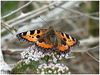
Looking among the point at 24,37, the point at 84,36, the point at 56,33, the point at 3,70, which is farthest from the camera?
the point at 84,36

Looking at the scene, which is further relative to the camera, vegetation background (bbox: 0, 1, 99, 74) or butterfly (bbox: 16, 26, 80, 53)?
vegetation background (bbox: 0, 1, 99, 74)

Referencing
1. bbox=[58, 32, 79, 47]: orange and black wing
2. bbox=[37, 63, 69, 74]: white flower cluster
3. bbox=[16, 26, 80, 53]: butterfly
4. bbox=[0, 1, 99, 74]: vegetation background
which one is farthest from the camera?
bbox=[0, 1, 99, 74]: vegetation background

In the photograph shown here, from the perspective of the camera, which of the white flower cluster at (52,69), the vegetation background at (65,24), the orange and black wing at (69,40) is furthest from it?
the vegetation background at (65,24)

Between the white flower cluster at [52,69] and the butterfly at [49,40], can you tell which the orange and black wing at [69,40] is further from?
the white flower cluster at [52,69]

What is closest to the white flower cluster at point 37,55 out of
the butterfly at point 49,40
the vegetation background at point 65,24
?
the butterfly at point 49,40

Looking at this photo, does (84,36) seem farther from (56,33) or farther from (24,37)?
(24,37)

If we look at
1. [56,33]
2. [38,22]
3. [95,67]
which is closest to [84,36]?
[95,67]

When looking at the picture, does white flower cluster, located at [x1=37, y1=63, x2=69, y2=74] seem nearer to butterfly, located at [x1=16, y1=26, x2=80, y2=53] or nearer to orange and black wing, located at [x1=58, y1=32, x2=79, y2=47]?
butterfly, located at [x1=16, y1=26, x2=80, y2=53]

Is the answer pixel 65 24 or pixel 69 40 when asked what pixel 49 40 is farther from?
pixel 65 24

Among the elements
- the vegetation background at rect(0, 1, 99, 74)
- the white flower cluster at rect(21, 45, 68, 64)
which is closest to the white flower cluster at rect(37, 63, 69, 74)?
the white flower cluster at rect(21, 45, 68, 64)
